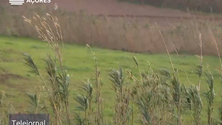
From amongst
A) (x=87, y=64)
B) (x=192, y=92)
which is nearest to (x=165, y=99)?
(x=192, y=92)

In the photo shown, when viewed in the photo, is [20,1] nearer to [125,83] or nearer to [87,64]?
[87,64]

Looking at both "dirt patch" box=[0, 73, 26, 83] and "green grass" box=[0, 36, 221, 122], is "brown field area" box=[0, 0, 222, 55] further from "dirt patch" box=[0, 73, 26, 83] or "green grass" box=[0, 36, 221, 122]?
"dirt patch" box=[0, 73, 26, 83]

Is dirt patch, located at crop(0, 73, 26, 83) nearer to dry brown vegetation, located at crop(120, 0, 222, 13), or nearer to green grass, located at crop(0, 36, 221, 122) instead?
green grass, located at crop(0, 36, 221, 122)

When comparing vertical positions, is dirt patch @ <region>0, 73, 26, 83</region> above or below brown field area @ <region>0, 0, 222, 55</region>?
below

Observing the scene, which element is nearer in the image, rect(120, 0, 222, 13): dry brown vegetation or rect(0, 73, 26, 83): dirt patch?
rect(0, 73, 26, 83): dirt patch

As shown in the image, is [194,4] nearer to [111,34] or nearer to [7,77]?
[111,34]

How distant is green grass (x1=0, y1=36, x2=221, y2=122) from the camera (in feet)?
39.7

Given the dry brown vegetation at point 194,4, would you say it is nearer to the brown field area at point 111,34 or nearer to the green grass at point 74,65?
the brown field area at point 111,34

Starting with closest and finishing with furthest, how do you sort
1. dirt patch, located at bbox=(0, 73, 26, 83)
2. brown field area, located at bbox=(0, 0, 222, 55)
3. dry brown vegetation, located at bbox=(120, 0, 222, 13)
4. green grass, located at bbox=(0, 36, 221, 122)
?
green grass, located at bbox=(0, 36, 221, 122) → dirt patch, located at bbox=(0, 73, 26, 83) → brown field area, located at bbox=(0, 0, 222, 55) → dry brown vegetation, located at bbox=(120, 0, 222, 13)

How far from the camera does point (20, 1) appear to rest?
882 inches

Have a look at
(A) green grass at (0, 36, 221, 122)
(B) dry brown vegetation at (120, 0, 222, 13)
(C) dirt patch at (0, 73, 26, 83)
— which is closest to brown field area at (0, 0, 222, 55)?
(A) green grass at (0, 36, 221, 122)

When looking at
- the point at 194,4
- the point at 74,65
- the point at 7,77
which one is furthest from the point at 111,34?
the point at 194,4

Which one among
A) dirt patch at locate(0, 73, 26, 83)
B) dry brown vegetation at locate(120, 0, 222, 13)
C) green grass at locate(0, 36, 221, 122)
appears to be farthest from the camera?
dry brown vegetation at locate(120, 0, 222, 13)

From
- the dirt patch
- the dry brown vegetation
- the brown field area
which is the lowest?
the dirt patch
